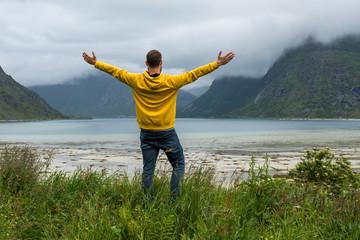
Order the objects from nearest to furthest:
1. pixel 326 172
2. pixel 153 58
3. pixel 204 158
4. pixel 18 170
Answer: pixel 153 58 < pixel 18 170 < pixel 326 172 < pixel 204 158

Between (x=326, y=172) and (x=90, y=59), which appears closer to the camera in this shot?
(x=90, y=59)

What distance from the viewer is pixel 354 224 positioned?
4.07 metres

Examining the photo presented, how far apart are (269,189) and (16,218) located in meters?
4.04

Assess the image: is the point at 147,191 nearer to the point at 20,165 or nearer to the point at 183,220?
the point at 183,220

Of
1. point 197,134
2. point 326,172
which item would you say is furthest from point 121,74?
point 197,134

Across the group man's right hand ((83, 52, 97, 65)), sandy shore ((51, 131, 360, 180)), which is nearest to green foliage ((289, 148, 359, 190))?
sandy shore ((51, 131, 360, 180))

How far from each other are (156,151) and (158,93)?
104 cm

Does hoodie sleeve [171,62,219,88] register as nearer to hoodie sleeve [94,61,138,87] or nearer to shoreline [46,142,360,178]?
hoodie sleeve [94,61,138,87]

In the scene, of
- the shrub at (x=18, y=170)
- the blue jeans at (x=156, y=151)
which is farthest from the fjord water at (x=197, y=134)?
the blue jeans at (x=156, y=151)

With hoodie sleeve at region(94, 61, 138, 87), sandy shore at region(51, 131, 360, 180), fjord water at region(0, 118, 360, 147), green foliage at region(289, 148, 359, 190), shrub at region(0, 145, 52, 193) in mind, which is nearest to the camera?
hoodie sleeve at region(94, 61, 138, 87)

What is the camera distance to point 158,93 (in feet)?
16.9

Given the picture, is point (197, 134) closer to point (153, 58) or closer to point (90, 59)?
point (90, 59)

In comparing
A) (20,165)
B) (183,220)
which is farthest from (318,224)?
(20,165)

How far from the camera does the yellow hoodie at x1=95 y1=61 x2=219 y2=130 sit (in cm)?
510
